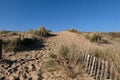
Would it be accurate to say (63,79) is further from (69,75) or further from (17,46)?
(17,46)

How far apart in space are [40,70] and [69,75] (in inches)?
53.9

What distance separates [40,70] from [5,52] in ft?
12.4

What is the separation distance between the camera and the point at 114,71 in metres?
4.60

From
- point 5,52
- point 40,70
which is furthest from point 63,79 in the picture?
point 5,52

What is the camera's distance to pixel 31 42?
1196cm

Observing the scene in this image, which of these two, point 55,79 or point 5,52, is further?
point 5,52

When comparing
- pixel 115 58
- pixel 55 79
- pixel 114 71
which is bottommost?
pixel 55 79

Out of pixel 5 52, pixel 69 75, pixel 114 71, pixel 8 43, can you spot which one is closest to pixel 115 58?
pixel 114 71

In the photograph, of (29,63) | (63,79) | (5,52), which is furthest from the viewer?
(5,52)

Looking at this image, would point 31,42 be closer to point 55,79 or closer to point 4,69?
point 4,69

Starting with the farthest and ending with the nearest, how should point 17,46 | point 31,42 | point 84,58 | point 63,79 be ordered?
point 31,42, point 17,46, point 84,58, point 63,79

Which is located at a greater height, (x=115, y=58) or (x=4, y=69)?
(x=115, y=58)

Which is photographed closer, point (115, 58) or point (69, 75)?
point (115, 58)

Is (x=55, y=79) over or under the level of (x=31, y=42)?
under
